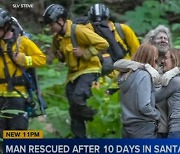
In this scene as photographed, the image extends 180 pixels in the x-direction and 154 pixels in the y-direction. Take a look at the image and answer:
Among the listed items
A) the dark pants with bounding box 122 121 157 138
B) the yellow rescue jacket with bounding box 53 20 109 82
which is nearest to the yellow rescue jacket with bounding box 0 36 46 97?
the yellow rescue jacket with bounding box 53 20 109 82

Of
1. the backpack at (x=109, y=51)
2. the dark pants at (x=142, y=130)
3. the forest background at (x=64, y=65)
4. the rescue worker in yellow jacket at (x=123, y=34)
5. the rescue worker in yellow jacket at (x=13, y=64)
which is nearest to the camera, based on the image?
the dark pants at (x=142, y=130)

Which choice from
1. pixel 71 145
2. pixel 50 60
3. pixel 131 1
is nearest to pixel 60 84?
pixel 50 60

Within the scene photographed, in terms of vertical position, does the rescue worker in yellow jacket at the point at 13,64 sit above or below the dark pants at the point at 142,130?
above

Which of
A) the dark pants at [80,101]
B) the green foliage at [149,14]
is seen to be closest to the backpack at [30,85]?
the dark pants at [80,101]

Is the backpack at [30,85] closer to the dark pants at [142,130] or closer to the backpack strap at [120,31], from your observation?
the backpack strap at [120,31]

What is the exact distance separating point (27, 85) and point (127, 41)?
3.78 ft

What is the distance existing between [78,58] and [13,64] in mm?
698

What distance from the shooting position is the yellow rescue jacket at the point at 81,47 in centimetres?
697

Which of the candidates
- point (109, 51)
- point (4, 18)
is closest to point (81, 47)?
point (109, 51)

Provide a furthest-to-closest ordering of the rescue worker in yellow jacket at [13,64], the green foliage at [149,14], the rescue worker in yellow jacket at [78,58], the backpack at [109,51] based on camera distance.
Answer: the green foliage at [149,14] < the backpack at [109,51] < the rescue worker in yellow jacket at [78,58] < the rescue worker in yellow jacket at [13,64]

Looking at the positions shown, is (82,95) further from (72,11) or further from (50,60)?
(72,11)

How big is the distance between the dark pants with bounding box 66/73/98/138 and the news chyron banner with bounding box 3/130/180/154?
926 mm

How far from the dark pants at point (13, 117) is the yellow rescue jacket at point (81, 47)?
0.62 m

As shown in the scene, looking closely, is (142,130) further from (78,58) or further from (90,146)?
(78,58)
